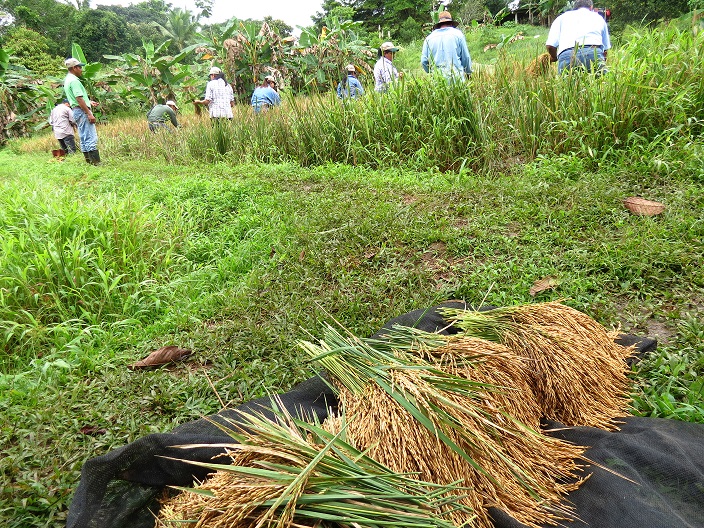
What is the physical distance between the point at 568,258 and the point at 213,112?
24.9ft

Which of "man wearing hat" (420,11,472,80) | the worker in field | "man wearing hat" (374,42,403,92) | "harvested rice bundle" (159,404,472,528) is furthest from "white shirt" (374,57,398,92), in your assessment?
the worker in field

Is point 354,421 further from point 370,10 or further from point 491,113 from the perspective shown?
point 370,10

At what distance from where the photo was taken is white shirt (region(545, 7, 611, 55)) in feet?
16.4

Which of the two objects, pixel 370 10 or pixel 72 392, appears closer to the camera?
pixel 72 392

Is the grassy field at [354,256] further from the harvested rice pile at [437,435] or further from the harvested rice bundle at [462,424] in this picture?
the harvested rice bundle at [462,424]

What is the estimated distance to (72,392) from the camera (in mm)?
2148

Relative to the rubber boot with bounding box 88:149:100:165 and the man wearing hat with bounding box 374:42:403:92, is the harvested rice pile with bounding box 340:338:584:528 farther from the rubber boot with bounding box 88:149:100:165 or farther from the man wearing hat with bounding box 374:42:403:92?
the rubber boot with bounding box 88:149:100:165

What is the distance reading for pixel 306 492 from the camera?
1.01 m

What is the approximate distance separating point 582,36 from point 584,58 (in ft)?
0.79

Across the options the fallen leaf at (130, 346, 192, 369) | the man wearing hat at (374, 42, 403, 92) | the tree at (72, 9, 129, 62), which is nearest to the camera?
the fallen leaf at (130, 346, 192, 369)

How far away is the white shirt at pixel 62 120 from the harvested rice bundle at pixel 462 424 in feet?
36.0

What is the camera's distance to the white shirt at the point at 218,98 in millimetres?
8453

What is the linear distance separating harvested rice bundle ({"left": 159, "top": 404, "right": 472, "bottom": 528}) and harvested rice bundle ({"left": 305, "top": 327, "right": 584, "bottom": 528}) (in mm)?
114

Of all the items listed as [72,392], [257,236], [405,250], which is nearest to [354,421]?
[72,392]
